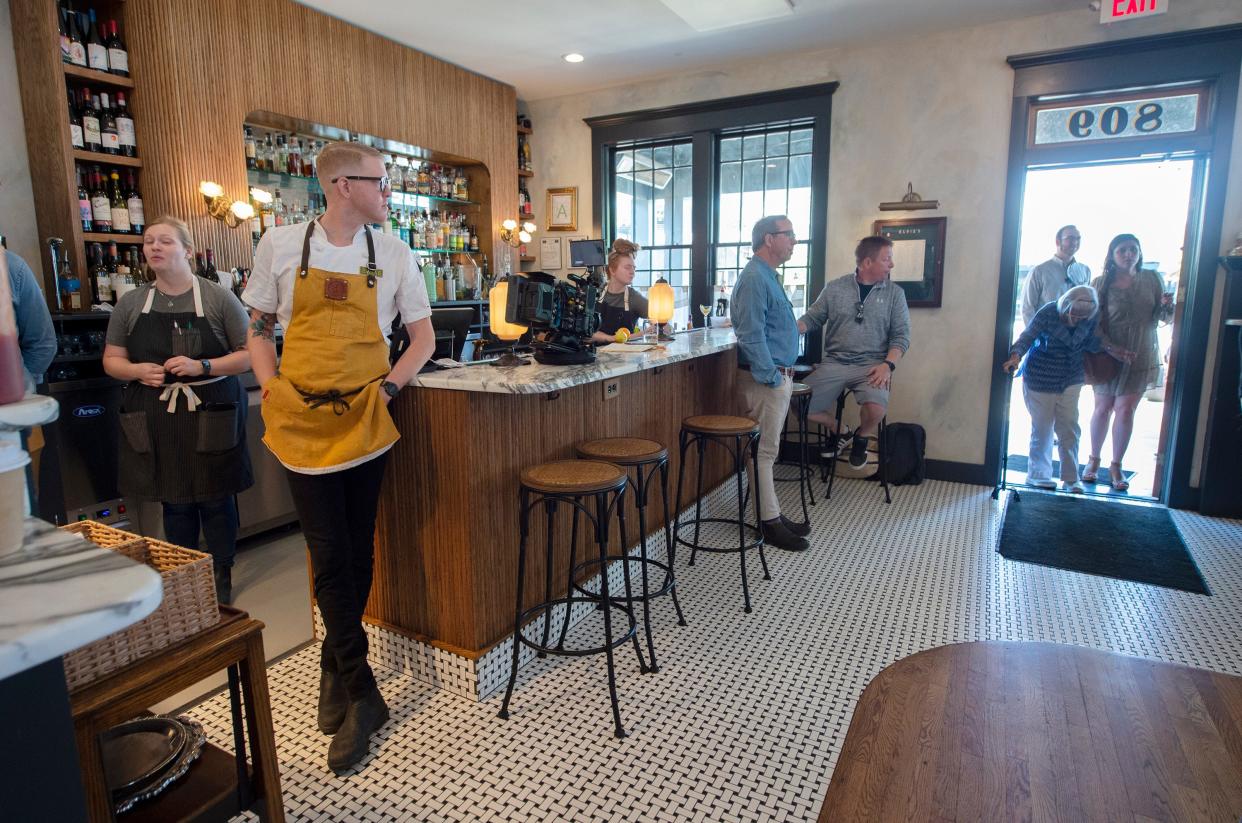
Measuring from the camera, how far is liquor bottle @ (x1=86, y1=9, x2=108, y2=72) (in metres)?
3.56

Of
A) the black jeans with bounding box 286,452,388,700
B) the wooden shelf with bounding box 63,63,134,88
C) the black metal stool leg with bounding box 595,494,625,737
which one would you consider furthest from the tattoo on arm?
the wooden shelf with bounding box 63,63,134,88

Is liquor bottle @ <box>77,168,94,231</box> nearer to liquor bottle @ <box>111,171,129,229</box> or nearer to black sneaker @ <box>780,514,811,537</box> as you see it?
liquor bottle @ <box>111,171,129,229</box>

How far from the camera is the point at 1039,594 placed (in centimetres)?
322

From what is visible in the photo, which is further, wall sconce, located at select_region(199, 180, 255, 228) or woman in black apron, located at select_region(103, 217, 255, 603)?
wall sconce, located at select_region(199, 180, 255, 228)

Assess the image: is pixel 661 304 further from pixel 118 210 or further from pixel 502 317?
pixel 118 210

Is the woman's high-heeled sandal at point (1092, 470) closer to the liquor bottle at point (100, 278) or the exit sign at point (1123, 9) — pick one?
the exit sign at point (1123, 9)

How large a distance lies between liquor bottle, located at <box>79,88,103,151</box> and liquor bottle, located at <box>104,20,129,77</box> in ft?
0.59

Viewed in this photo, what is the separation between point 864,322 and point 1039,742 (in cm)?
363

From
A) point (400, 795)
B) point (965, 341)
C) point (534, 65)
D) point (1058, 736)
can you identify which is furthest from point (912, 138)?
point (400, 795)

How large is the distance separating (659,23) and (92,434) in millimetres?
4040

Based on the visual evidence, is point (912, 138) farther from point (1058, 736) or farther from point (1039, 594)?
point (1058, 736)

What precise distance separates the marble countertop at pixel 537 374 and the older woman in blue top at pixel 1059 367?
2.86 metres

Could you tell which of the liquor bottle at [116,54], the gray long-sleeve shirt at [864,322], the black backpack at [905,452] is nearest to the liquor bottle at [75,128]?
the liquor bottle at [116,54]

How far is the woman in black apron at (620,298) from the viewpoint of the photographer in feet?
14.8
